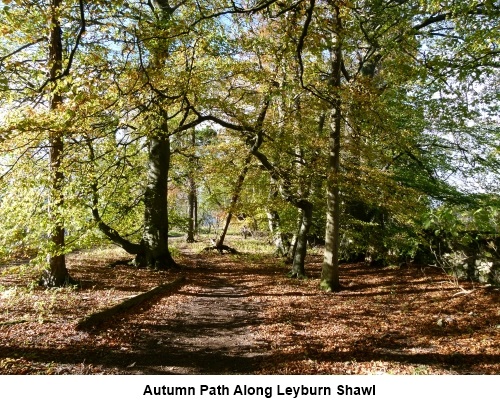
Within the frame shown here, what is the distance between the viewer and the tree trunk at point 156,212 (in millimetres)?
16375

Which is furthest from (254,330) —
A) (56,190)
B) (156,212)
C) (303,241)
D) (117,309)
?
(156,212)

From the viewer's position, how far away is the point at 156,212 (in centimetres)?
1653

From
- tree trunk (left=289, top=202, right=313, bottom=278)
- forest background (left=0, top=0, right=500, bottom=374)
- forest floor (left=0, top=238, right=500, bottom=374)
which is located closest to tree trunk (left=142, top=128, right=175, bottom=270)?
forest background (left=0, top=0, right=500, bottom=374)

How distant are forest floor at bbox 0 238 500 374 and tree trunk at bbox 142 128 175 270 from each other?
2723 millimetres

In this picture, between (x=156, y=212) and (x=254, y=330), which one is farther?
(x=156, y=212)

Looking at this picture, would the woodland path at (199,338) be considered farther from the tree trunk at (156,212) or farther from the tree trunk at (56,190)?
the tree trunk at (156,212)

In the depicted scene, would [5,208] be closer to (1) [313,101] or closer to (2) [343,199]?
(1) [313,101]

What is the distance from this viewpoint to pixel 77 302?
9.39m

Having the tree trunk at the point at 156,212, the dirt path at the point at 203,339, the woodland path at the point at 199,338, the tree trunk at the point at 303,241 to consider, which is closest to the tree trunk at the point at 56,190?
the woodland path at the point at 199,338

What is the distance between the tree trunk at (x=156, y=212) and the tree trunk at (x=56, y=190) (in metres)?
4.90

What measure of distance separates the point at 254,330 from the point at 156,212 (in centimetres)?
946

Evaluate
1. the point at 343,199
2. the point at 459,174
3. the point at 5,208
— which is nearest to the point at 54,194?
the point at 5,208

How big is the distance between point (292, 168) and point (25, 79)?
9632 millimetres

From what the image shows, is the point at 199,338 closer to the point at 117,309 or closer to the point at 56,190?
the point at 117,309
